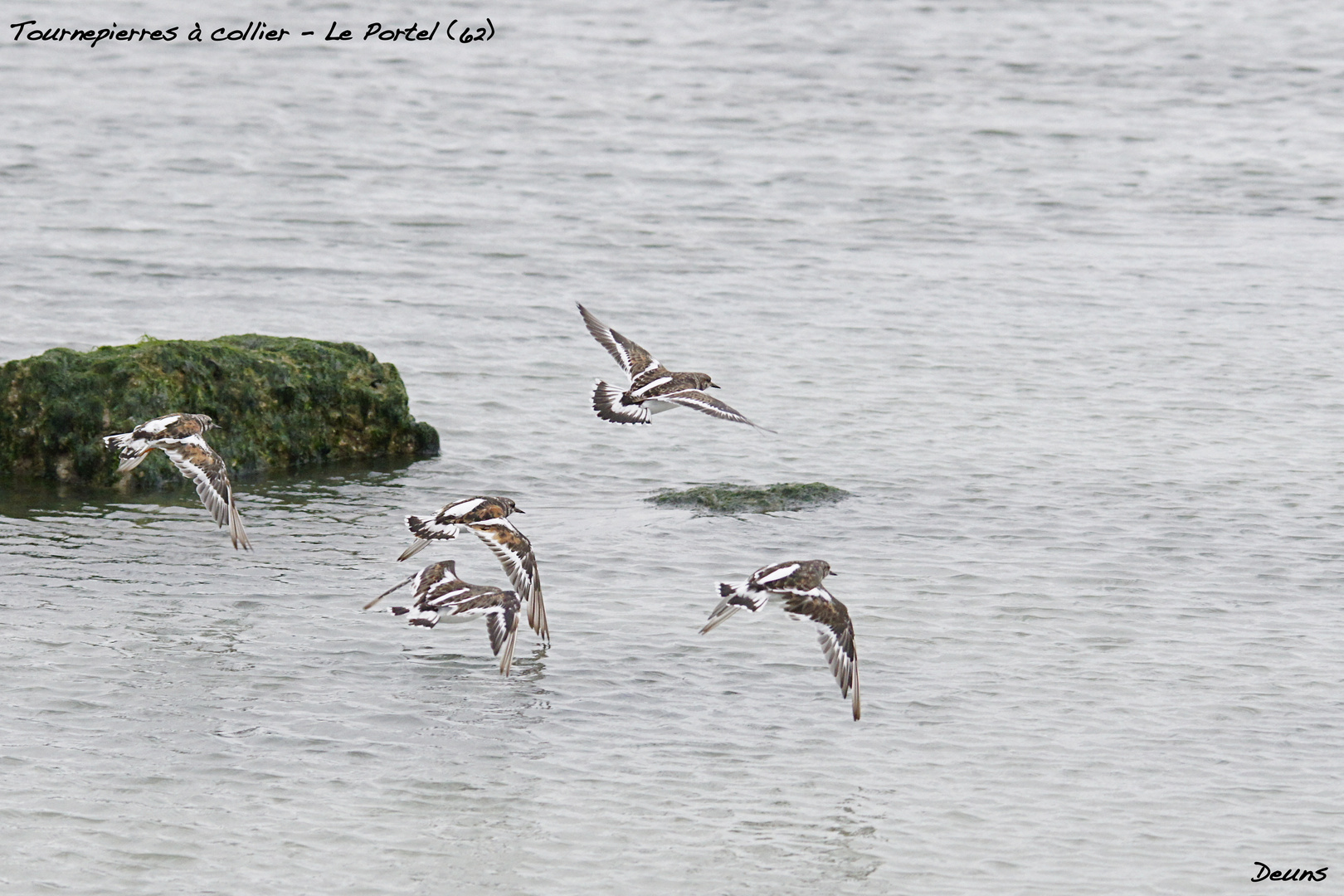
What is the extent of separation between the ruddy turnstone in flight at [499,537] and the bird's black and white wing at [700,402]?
170cm

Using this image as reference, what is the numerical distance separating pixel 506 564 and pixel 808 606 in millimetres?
1759

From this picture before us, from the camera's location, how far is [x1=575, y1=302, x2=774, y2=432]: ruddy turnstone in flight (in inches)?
458

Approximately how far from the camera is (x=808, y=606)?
9.35 m

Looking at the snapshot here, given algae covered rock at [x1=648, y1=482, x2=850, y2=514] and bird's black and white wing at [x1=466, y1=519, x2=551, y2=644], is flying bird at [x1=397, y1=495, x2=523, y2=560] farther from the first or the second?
algae covered rock at [x1=648, y1=482, x2=850, y2=514]

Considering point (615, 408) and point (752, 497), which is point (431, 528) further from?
point (752, 497)

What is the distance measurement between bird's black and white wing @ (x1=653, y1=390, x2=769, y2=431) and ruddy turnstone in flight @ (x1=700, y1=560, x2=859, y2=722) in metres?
1.95

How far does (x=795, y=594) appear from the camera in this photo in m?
9.41

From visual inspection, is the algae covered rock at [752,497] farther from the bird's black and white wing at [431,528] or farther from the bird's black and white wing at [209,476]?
the bird's black and white wing at [209,476]

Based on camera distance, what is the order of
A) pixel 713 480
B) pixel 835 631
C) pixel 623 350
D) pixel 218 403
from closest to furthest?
pixel 835 631 < pixel 623 350 < pixel 218 403 < pixel 713 480

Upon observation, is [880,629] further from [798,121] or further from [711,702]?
[798,121]

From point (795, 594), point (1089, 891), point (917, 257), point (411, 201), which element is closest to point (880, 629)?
point (795, 594)

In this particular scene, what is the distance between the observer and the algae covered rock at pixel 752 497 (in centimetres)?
1273

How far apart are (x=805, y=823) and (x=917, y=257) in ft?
44.7
